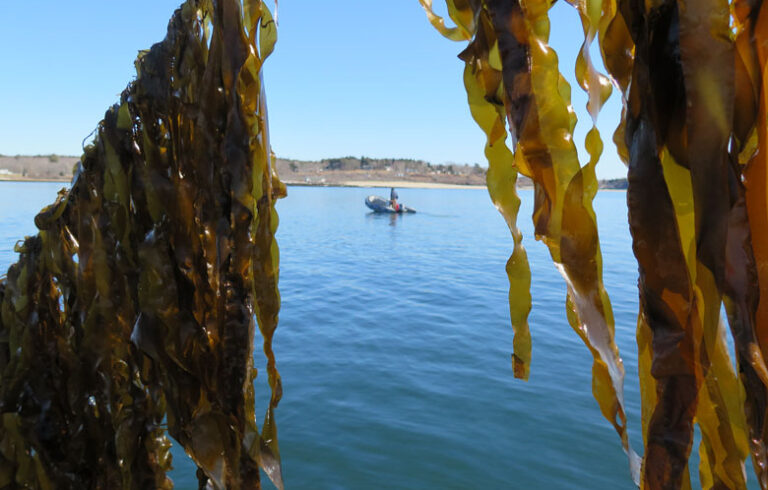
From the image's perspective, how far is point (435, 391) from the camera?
6.00 m

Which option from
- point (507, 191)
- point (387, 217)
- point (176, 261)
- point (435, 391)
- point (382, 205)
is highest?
point (507, 191)

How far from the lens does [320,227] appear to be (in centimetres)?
2672

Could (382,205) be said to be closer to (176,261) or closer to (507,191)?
(176,261)

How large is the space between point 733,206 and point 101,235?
1.38 metres

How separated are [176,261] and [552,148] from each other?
2.94 feet

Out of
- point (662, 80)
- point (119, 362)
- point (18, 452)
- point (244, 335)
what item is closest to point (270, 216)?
point (244, 335)

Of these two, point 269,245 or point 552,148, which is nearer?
point 552,148

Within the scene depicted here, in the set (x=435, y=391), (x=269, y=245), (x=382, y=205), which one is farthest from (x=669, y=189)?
(x=382, y=205)

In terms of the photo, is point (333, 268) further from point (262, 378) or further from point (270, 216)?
point (270, 216)

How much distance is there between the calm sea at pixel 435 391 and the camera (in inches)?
173

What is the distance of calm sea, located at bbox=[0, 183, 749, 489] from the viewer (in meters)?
4.40

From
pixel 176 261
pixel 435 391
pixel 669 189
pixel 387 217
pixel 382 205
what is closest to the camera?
pixel 669 189

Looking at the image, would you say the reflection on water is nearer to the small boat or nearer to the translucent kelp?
the small boat

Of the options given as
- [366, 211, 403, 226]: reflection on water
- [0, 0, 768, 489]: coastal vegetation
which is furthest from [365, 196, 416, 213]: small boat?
[0, 0, 768, 489]: coastal vegetation
